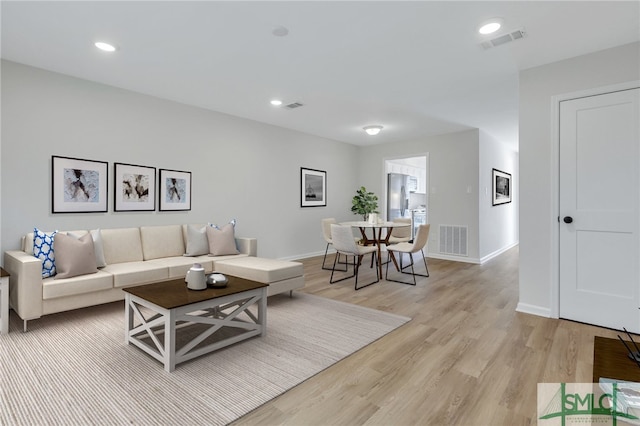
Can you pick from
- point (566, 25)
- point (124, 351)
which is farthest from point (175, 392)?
point (566, 25)

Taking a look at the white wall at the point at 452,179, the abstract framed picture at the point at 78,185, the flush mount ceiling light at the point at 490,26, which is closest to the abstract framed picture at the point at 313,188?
the white wall at the point at 452,179

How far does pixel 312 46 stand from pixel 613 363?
A: 9.31ft

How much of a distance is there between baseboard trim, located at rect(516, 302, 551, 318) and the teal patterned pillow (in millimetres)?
4472

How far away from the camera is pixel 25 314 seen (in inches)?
106

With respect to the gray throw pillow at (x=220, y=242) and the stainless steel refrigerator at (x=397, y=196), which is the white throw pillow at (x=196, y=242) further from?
the stainless steel refrigerator at (x=397, y=196)

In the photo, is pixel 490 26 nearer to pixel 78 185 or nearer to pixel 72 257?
pixel 72 257

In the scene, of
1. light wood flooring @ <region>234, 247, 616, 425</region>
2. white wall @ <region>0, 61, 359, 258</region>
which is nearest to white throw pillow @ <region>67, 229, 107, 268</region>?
white wall @ <region>0, 61, 359, 258</region>

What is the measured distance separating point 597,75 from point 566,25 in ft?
2.41

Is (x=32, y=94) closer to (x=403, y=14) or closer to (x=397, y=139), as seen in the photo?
(x=403, y=14)

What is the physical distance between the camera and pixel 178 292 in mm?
2459

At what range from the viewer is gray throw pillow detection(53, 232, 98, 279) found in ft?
9.85

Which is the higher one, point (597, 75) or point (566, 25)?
point (566, 25)

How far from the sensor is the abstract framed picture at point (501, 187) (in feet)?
22.2

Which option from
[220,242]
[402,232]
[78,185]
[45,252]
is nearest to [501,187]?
[402,232]
